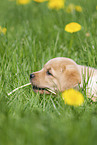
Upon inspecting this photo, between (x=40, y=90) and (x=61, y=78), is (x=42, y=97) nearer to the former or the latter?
(x=40, y=90)

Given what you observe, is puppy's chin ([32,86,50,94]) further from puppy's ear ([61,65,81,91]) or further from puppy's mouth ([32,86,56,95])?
puppy's ear ([61,65,81,91])

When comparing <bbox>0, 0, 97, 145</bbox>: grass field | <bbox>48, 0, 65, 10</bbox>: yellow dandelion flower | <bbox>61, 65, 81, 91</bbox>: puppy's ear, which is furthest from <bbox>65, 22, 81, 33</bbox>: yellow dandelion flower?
<bbox>48, 0, 65, 10</bbox>: yellow dandelion flower

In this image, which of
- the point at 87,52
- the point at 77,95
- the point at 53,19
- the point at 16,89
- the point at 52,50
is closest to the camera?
the point at 77,95

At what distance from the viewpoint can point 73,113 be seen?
2.25 m

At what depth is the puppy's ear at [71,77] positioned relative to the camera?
2.87 metres

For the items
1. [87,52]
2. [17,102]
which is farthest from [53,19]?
[17,102]

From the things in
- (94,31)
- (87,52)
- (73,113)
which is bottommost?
(73,113)

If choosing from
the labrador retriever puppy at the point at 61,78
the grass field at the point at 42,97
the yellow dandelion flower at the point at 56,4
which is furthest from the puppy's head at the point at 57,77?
the yellow dandelion flower at the point at 56,4

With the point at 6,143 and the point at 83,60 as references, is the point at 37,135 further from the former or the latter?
the point at 83,60

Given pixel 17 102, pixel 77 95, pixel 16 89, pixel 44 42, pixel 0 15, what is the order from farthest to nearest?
1. pixel 0 15
2. pixel 44 42
3. pixel 16 89
4. pixel 17 102
5. pixel 77 95

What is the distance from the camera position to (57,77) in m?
3.06

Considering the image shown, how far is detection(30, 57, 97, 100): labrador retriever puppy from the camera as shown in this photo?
290cm

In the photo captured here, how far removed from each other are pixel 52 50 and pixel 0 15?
3232mm

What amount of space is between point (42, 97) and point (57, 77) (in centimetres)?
35
